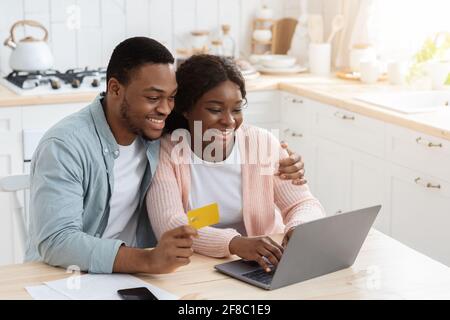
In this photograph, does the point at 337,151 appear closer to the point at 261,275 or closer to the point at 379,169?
the point at 379,169

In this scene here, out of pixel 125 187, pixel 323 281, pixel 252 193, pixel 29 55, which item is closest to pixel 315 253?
pixel 323 281

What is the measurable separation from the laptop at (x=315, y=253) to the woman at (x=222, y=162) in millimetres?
316

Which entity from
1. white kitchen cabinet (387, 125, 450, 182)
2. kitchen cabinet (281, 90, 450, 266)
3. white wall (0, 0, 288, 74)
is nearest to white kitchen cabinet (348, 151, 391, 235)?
kitchen cabinet (281, 90, 450, 266)

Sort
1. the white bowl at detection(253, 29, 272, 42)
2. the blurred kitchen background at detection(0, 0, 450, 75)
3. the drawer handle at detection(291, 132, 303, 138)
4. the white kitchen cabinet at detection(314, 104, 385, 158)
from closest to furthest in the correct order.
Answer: the white kitchen cabinet at detection(314, 104, 385, 158)
the drawer handle at detection(291, 132, 303, 138)
the blurred kitchen background at detection(0, 0, 450, 75)
the white bowl at detection(253, 29, 272, 42)

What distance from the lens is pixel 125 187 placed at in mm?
2195

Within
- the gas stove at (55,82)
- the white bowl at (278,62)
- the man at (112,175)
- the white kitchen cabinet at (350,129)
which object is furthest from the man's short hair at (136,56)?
the white bowl at (278,62)

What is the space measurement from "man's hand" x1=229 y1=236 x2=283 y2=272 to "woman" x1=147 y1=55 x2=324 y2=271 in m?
0.25

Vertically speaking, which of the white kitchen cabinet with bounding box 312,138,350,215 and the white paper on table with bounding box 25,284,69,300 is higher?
the white paper on table with bounding box 25,284,69,300

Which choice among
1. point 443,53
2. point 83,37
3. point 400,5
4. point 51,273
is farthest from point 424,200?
point 83,37

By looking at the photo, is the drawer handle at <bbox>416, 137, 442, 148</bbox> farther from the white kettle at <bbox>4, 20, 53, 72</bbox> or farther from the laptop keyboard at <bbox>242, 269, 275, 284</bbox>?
the white kettle at <bbox>4, 20, 53, 72</bbox>

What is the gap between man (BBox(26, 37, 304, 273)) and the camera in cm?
184

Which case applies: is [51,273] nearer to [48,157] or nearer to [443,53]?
[48,157]
